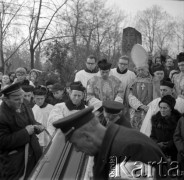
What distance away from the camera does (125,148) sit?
7.00 ft

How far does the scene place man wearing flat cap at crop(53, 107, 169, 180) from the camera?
2.14m

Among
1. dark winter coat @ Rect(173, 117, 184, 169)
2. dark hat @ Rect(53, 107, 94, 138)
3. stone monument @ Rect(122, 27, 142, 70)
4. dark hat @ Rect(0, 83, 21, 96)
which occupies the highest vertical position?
stone monument @ Rect(122, 27, 142, 70)

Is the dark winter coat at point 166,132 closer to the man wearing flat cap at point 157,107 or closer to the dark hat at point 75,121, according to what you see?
the man wearing flat cap at point 157,107

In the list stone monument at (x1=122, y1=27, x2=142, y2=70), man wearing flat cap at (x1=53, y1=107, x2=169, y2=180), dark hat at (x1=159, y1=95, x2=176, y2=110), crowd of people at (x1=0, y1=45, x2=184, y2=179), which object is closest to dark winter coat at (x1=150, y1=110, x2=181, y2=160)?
crowd of people at (x1=0, y1=45, x2=184, y2=179)

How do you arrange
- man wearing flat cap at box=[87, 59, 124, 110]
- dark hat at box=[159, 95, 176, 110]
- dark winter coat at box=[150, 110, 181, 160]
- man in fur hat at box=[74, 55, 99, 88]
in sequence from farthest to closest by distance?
man in fur hat at box=[74, 55, 99, 88] → man wearing flat cap at box=[87, 59, 124, 110] → dark hat at box=[159, 95, 176, 110] → dark winter coat at box=[150, 110, 181, 160]

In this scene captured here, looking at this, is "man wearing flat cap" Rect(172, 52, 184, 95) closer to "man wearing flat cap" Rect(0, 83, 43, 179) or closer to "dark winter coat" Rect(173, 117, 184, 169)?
"dark winter coat" Rect(173, 117, 184, 169)

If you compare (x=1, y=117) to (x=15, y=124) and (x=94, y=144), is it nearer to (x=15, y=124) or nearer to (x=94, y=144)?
(x=15, y=124)

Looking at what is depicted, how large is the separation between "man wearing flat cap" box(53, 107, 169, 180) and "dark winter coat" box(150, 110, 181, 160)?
107 inches

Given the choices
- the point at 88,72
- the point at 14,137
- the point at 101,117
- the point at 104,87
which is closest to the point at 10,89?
the point at 14,137

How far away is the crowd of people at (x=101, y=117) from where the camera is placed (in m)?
2.20

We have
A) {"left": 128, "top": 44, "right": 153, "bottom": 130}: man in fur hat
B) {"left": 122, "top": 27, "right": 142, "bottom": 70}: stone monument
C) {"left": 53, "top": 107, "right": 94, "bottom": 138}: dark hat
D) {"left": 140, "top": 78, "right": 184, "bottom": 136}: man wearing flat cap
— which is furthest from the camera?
{"left": 122, "top": 27, "right": 142, "bottom": 70}: stone monument

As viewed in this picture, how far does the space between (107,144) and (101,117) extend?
75.8 inches

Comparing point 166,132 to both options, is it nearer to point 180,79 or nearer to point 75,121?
point 180,79

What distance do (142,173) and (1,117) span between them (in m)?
2.08
